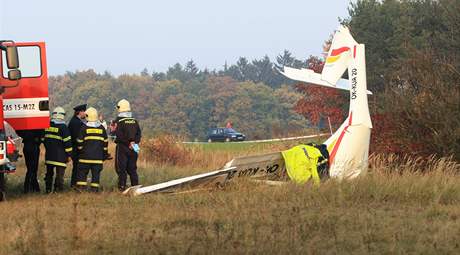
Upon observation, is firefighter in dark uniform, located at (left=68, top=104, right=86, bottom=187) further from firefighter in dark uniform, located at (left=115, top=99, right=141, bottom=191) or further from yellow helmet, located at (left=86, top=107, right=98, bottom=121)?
firefighter in dark uniform, located at (left=115, top=99, right=141, bottom=191)

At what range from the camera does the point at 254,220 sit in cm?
1046

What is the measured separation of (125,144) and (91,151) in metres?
0.74

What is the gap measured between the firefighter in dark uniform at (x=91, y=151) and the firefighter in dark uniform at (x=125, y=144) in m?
0.33

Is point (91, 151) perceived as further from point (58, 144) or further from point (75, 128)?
point (75, 128)

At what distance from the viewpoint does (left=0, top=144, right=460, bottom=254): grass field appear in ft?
28.3

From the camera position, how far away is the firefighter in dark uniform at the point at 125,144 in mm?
15805

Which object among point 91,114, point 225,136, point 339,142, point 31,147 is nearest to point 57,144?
point 31,147

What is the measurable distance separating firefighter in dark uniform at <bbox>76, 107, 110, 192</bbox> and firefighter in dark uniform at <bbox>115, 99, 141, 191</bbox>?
1.08ft

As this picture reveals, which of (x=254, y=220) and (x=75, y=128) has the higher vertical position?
(x=75, y=128)

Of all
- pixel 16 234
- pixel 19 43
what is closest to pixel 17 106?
pixel 19 43

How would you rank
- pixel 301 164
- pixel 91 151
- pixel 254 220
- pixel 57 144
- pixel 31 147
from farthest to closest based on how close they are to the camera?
pixel 31 147 < pixel 57 144 < pixel 91 151 < pixel 301 164 < pixel 254 220

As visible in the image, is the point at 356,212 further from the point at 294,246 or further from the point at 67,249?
the point at 67,249

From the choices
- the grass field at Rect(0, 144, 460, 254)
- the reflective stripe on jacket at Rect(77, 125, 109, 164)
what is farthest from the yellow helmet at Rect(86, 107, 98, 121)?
the grass field at Rect(0, 144, 460, 254)

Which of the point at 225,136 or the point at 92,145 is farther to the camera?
the point at 225,136
